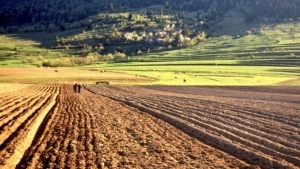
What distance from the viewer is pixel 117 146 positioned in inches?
672

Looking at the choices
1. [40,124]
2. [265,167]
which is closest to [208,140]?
[265,167]

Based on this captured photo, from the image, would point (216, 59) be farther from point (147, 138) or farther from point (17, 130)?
point (17, 130)

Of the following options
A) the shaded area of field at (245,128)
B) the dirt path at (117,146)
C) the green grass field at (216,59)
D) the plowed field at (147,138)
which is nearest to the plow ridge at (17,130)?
the plowed field at (147,138)

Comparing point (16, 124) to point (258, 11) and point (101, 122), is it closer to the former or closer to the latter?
point (101, 122)

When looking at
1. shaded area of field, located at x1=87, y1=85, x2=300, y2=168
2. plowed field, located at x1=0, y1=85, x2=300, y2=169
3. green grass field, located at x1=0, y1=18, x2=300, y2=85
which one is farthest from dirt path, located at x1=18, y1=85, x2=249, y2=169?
green grass field, located at x1=0, y1=18, x2=300, y2=85

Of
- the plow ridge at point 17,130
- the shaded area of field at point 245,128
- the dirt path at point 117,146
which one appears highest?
the plow ridge at point 17,130

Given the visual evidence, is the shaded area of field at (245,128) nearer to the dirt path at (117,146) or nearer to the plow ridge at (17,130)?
the dirt path at (117,146)

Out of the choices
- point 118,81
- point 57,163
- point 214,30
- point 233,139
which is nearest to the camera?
point 57,163

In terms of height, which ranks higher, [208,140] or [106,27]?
[106,27]

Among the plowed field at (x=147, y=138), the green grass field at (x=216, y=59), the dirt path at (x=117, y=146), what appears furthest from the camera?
the green grass field at (x=216, y=59)

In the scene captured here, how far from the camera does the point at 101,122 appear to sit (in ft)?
75.9

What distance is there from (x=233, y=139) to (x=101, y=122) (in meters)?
7.85

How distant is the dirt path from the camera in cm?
1438

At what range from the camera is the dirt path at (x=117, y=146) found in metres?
14.4
